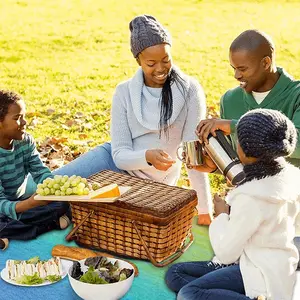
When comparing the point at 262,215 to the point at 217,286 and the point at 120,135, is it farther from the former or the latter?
the point at 120,135

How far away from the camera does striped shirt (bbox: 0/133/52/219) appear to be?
3.47 metres

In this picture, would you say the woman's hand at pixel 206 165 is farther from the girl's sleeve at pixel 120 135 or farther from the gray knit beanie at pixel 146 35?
the gray knit beanie at pixel 146 35

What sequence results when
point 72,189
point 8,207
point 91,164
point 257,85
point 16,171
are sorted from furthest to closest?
point 91,164, point 16,171, point 8,207, point 257,85, point 72,189

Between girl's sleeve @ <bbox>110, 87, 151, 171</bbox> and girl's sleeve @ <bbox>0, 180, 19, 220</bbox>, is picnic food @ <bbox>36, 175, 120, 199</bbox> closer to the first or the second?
girl's sleeve @ <bbox>0, 180, 19, 220</bbox>

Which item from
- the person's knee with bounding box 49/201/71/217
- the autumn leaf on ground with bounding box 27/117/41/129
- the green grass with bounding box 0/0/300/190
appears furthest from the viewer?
the green grass with bounding box 0/0/300/190

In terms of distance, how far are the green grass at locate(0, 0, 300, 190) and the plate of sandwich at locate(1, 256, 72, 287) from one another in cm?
234

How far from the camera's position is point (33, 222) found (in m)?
3.53

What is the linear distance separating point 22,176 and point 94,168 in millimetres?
442

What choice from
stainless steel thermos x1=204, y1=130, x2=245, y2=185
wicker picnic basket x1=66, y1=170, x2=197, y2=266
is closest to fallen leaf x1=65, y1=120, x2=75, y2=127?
wicker picnic basket x1=66, y1=170, x2=197, y2=266

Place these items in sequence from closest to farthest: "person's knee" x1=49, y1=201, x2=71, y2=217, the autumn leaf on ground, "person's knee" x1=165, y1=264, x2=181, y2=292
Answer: "person's knee" x1=165, y1=264, x2=181, y2=292, "person's knee" x1=49, y1=201, x2=71, y2=217, the autumn leaf on ground

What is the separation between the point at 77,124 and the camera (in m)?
5.87

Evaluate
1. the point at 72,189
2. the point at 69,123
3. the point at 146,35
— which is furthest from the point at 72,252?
the point at 69,123

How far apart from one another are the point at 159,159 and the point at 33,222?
779mm

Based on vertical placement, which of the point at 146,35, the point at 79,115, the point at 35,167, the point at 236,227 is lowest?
the point at 79,115
